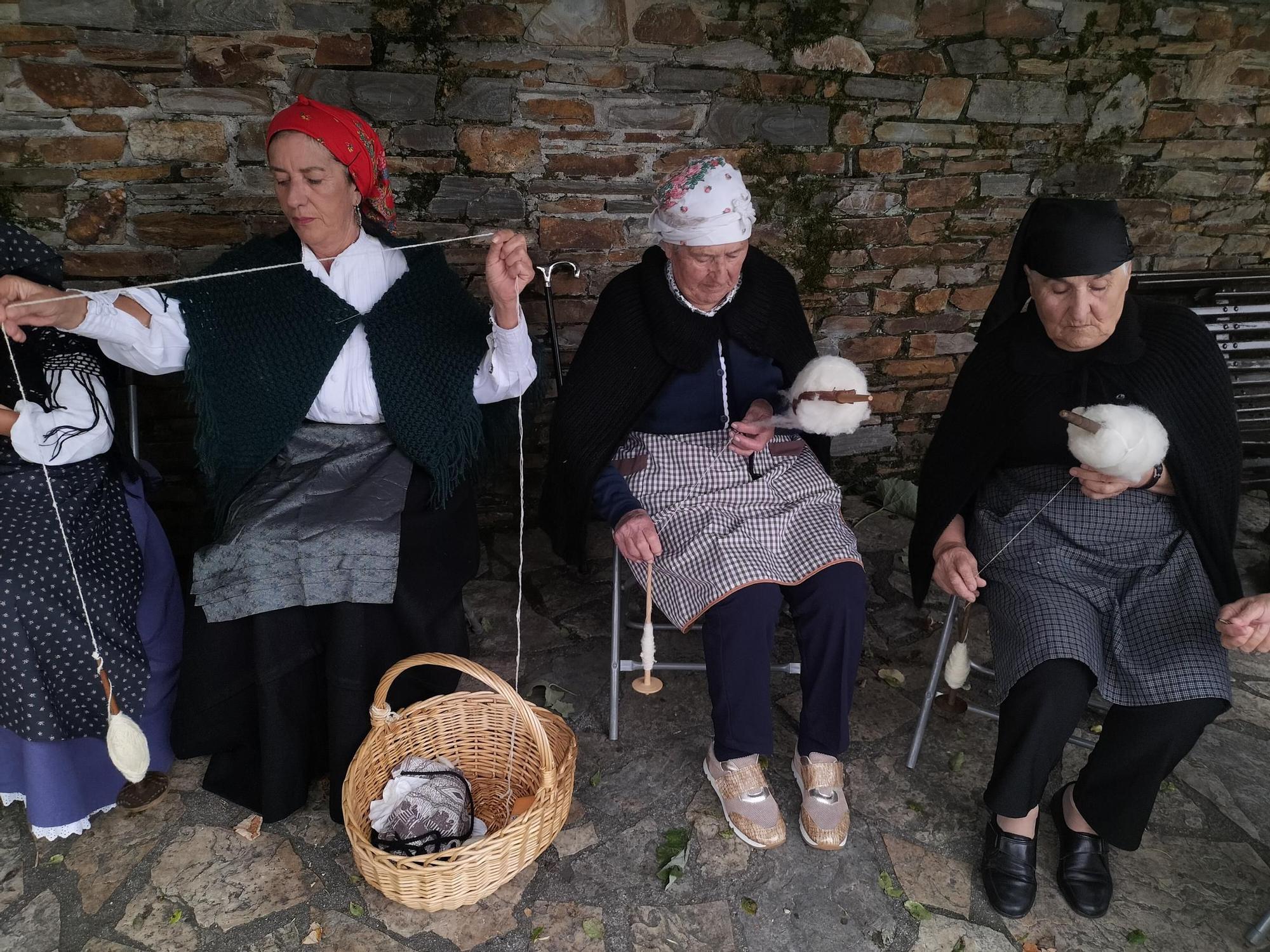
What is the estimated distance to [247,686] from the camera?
243 centimetres

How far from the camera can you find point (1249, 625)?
6.41 feet

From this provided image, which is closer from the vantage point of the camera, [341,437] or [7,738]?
[7,738]

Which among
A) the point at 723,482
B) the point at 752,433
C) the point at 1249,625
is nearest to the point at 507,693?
the point at 723,482

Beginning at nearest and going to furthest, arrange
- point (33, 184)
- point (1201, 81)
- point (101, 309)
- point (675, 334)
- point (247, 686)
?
point (101, 309) → point (247, 686) → point (675, 334) → point (33, 184) → point (1201, 81)

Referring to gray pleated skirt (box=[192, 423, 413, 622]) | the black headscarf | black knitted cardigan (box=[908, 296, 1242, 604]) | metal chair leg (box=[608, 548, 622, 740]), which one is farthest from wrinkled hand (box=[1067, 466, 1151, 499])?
gray pleated skirt (box=[192, 423, 413, 622])

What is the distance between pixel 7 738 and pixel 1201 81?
15.5 ft

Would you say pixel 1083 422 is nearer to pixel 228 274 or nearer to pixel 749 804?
pixel 749 804

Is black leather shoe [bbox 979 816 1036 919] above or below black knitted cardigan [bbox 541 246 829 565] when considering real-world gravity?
below

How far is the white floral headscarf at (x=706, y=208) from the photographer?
2.40 meters

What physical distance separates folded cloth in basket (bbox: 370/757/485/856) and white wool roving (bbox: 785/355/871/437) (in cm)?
131

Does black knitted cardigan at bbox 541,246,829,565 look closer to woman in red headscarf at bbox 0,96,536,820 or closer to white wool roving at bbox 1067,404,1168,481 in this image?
woman in red headscarf at bbox 0,96,536,820

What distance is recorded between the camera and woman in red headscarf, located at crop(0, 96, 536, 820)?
2297 mm

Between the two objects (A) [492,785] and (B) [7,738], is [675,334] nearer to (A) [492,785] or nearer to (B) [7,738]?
(A) [492,785]

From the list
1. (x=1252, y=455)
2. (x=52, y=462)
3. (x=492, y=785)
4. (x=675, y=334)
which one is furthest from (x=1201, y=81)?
(x=52, y=462)
